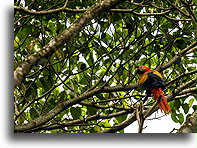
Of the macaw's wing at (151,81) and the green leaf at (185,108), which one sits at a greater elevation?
the macaw's wing at (151,81)

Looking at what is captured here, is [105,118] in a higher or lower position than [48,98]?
lower

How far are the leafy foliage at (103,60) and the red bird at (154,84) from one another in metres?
0.09

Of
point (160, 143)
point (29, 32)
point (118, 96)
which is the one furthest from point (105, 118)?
point (29, 32)

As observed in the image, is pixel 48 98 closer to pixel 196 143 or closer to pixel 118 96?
pixel 118 96

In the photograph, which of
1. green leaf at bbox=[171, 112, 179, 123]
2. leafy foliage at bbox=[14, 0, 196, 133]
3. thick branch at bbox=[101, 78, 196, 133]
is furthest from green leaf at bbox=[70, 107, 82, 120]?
green leaf at bbox=[171, 112, 179, 123]

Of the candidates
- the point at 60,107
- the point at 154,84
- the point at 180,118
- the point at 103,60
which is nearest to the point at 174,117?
the point at 180,118

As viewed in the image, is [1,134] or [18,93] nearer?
[1,134]

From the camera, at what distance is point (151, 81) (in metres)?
2.09

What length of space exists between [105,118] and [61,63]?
17.3 inches

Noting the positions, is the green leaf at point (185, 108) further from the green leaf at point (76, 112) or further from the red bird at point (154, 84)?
the green leaf at point (76, 112)

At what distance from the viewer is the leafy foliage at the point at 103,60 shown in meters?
2.22

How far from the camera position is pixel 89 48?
7.64 ft

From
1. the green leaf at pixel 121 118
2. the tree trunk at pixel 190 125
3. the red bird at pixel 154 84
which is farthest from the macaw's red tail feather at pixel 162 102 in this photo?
the green leaf at pixel 121 118

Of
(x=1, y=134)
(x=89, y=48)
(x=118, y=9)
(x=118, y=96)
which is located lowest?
(x=1, y=134)
